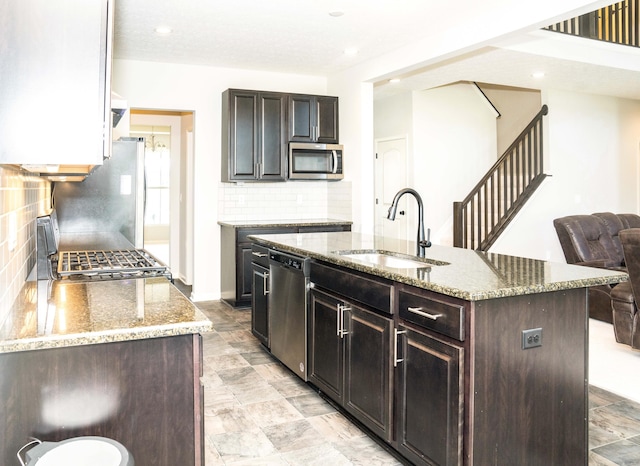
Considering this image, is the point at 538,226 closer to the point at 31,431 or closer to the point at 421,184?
the point at 421,184

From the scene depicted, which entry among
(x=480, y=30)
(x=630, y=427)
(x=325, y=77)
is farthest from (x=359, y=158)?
(x=630, y=427)

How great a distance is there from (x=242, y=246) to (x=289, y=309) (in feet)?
7.57

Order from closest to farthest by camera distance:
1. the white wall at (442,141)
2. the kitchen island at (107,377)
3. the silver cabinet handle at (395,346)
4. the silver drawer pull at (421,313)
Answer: the kitchen island at (107,377)
the silver drawer pull at (421,313)
the silver cabinet handle at (395,346)
the white wall at (442,141)

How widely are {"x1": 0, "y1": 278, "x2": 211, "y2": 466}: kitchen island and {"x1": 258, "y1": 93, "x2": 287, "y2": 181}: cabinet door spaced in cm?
450

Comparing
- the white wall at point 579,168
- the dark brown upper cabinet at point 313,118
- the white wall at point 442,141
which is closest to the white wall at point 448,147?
the white wall at point 442,141

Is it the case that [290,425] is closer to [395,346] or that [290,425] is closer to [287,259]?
[395,346]

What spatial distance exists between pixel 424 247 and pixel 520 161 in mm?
5112

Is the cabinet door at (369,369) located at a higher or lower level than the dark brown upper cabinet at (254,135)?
lower

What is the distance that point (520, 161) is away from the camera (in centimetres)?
758

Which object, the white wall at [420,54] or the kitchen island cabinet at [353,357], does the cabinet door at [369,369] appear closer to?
the kitchen island cabinet at [353,357]

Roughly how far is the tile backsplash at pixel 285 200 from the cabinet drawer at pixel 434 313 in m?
4.18

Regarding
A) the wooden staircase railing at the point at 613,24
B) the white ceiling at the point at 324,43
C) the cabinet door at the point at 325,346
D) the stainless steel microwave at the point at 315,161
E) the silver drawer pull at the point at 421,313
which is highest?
the wooden staircase railing at the point at 613,24

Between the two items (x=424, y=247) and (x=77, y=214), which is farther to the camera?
(x=77, y=214)

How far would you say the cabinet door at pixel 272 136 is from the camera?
6.19 meters
